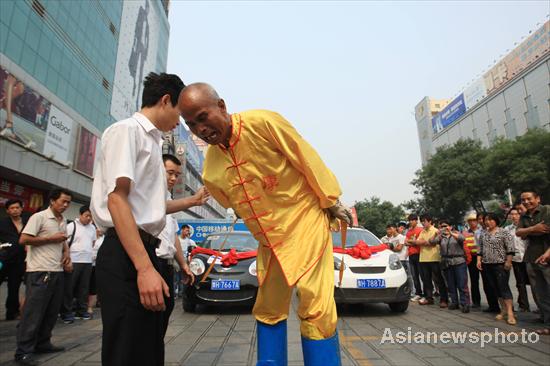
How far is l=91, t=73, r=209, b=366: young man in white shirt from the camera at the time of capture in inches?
55.2

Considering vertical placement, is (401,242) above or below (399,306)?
above

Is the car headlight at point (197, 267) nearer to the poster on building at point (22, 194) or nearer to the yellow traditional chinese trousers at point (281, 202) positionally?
the yellow traditional chinese trousers at point (281, 202)

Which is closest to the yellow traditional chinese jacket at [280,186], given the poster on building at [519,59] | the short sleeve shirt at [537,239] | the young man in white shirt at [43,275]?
the young man in white shirt at [43,275]

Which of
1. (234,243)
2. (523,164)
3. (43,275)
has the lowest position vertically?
(43,275)

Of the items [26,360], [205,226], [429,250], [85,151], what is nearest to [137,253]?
[26,360]

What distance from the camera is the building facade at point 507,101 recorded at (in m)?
43.6

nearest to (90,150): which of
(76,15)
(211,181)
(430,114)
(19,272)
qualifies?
(76,15)

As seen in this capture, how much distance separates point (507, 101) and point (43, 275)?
60.9 meters

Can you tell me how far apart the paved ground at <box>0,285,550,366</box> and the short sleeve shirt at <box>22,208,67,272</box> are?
0.92 m

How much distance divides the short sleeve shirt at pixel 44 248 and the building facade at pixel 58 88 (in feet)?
46.4

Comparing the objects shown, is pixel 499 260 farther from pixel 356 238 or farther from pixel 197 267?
pixel 197 267

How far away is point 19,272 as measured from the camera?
5.86 metres

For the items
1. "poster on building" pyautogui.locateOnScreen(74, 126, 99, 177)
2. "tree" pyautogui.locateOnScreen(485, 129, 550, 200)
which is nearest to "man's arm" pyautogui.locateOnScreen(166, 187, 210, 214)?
"poster on building" pyautogui.locateOnScreen(74, 126, 99, 177)

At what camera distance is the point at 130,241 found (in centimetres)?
141
